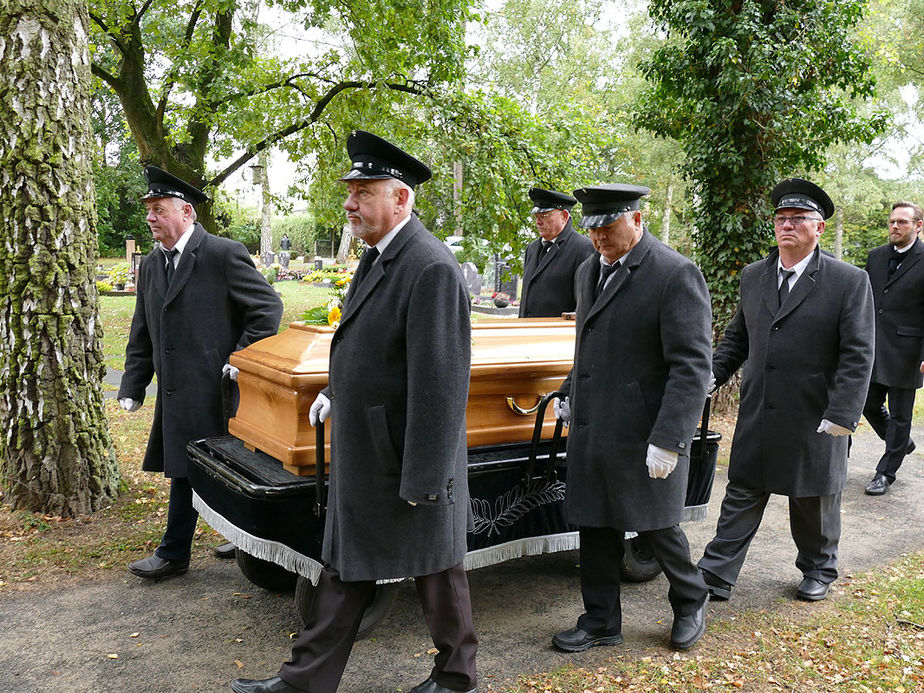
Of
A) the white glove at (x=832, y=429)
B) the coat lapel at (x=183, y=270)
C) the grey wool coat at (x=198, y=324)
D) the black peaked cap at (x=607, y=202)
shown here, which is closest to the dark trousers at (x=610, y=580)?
the white glove at (x=832, y=429)

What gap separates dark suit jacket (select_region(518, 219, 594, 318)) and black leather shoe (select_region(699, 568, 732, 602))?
5.83ft

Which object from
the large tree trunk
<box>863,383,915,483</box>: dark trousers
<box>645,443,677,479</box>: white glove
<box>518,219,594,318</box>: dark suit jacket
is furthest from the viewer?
<box>863,383,915,483</box>: dark trousers

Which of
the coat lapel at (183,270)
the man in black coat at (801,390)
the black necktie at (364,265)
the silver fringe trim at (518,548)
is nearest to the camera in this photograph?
the black necktie at (364,265)

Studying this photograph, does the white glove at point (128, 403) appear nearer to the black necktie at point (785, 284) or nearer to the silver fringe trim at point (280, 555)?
the silver fringe trim at point (280, 555)

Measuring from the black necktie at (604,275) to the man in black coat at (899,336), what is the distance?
3.39 metres

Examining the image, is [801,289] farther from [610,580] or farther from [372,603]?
[372,603]

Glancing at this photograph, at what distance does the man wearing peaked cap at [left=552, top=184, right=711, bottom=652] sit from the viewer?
9.87 ft

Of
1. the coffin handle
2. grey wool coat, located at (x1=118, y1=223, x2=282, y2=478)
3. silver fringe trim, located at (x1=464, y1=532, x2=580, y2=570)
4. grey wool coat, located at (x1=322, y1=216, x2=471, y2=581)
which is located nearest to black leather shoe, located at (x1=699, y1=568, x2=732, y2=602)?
silver fringe trim, located at (x1=464, y1=532, x2=580, y2=570)

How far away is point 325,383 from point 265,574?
1.16 m

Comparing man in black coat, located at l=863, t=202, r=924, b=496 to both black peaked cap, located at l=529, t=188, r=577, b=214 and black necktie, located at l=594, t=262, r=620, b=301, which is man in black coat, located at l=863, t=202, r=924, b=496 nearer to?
black peaked cap, located at l=529, t=188, r=577, b=214

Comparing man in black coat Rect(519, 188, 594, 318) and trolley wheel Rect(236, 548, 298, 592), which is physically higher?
man in black coat Rect(519, 188, 594, 318)

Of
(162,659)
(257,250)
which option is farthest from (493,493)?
(257,250)

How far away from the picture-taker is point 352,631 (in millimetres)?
2637

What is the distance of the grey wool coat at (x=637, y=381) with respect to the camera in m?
3.02
